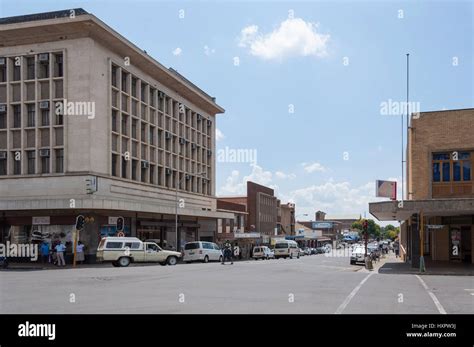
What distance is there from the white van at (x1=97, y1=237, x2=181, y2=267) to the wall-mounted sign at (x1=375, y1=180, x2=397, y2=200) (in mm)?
15975

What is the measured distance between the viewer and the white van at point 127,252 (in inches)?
1423

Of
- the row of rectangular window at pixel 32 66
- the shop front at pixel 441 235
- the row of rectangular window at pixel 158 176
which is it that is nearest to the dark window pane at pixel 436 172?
the shop front at pixel 441 235

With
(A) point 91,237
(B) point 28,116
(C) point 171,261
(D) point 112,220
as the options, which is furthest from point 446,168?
(B) point 28,116

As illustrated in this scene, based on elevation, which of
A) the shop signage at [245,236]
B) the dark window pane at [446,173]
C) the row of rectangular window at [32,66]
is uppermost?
the row of rectangular window at [32,66]

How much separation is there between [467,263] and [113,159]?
2907cm

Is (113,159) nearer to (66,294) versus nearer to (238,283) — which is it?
(238,283)

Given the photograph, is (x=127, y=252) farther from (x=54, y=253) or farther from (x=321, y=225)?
(x=321, y=225)

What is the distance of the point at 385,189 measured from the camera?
1708 inches

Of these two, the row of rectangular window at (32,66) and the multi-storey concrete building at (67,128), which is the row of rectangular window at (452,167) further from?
the row of rectangular window at (32,66)

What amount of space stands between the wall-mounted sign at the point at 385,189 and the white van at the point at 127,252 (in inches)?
629

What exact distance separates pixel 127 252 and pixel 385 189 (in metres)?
19.5

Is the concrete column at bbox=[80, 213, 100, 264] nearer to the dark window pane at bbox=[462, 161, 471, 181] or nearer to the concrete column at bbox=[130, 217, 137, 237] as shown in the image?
the concrete column at bbox=[130, 217, 137, 237]
